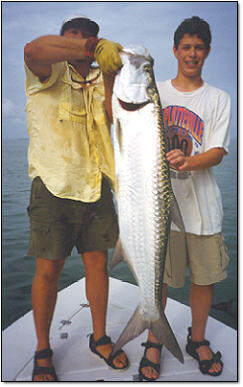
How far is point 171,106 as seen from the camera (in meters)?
1.41

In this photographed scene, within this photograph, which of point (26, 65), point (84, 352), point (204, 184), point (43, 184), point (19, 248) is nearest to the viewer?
point (26, 65)

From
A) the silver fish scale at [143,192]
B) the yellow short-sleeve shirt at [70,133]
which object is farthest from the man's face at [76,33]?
the silver fish scale at [143,192]

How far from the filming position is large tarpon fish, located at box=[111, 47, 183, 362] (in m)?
0.91

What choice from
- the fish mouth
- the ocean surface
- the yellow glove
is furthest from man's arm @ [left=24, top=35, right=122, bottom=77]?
the ocean surface

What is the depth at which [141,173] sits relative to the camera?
950 millimetres

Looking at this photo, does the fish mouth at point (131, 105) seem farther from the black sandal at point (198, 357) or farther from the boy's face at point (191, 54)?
the black sandal at point (198, 357)

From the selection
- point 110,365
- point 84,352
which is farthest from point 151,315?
point 84,352

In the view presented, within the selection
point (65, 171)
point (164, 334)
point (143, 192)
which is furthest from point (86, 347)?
point (143, 192)

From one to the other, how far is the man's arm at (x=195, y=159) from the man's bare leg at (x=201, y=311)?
675mm

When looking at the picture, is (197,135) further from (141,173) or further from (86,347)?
(86,347)

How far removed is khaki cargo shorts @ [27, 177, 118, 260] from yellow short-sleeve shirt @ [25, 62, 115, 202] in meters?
0.06

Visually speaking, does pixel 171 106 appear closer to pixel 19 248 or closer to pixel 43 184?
pixel 43 184

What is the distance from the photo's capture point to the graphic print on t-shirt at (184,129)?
139 centimetres

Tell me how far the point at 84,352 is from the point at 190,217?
3.13ft
